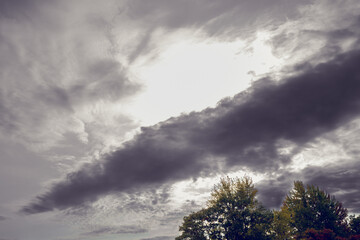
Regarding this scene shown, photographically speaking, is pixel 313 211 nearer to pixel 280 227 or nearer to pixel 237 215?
pixel 280 227

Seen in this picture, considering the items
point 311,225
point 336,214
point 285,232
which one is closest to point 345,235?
point 336,214

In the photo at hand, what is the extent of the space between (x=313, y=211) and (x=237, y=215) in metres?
24.1

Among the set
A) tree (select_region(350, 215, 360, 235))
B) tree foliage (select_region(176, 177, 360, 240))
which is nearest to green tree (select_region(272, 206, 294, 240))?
tree foliage (select_region(176, 177, 360, 240))

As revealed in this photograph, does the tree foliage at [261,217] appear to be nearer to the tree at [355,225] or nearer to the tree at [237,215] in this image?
the tree at [237,215]

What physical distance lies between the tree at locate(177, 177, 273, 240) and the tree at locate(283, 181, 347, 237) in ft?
48.6

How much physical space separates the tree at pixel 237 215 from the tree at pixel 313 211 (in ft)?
48.6

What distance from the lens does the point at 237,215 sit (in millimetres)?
33156

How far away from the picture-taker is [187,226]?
47312mm

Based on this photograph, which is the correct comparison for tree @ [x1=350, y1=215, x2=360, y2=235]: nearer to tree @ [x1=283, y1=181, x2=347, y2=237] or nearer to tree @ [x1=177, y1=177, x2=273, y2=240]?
tree @ [x1=283, y1=181, x2=347, y2=237]

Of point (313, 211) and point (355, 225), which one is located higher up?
point (313, 211)

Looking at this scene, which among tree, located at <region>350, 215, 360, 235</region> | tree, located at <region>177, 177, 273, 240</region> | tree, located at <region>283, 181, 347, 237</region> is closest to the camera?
tree, located at <region>177, 177, 273, 240</region>

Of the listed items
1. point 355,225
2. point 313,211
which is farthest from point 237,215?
point 355,225

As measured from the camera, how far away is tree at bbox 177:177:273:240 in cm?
3228

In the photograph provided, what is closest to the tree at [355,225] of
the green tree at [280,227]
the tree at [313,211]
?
the tree at [313,211]
